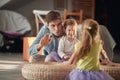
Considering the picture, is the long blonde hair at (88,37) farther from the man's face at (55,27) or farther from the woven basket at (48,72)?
the man's face at (55,27)

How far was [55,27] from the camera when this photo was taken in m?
3.12

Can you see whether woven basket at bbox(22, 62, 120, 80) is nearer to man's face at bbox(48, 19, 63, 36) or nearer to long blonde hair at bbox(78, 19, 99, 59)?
long blonde hair at bbox(78, 19, 99, 59)

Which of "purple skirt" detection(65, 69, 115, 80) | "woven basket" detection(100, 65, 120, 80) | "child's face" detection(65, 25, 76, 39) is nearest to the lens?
"purple skirt" detection(65, 69, 115, 80)

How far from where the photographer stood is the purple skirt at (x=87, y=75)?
8.80 feet

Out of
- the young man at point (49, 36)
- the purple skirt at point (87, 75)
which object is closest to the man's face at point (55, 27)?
the young man at point (49, 36)

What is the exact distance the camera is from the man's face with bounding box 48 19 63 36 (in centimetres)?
312

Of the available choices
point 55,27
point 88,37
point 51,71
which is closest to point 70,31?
point 55,27

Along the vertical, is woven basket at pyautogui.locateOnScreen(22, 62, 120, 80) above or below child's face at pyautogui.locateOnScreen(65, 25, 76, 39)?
below

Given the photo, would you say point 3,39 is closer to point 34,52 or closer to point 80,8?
point 80,8

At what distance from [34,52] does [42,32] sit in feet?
0.65

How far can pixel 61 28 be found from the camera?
3.17m

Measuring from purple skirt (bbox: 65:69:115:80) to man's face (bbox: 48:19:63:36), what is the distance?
0.52 meters

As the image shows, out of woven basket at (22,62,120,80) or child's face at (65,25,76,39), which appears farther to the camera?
child's face at (65,25,76,39)

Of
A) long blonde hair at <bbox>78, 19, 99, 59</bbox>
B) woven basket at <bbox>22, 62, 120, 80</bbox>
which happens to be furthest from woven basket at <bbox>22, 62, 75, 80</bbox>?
long blonde hair at <bbox>78, 19, 99, 59</bbox>
